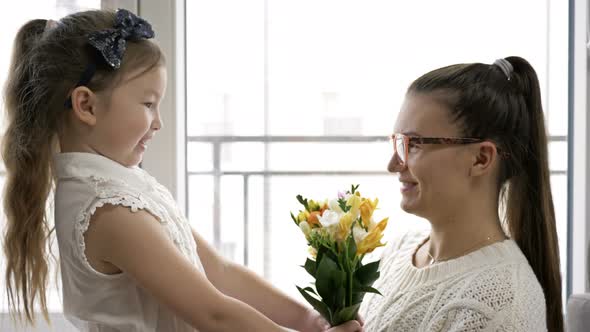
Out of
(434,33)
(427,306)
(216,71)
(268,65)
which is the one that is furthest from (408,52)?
(427,306)

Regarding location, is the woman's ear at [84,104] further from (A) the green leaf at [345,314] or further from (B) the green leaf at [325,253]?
(A) the green leaf at [345,314]

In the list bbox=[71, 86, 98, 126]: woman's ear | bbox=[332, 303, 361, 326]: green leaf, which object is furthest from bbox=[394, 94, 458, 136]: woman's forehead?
bbox=[71, 86, 98, 126]: woman's ear

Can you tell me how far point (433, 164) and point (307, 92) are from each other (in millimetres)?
1498

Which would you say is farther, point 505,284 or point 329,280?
point 329,280

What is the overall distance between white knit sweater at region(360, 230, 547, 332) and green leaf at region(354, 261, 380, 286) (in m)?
0.09

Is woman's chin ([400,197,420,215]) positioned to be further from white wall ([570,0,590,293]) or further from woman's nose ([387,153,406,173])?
white wall ([570,0,590,293])

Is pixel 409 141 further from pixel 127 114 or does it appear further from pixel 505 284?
pixel 127 114

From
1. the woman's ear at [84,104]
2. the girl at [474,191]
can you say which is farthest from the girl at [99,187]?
the girl at [474,191]

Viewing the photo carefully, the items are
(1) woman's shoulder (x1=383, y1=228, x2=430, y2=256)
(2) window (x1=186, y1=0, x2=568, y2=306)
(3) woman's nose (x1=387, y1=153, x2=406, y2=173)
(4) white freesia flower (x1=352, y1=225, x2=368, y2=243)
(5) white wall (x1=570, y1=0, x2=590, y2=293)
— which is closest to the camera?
(4) white freesia flower (x1=352, y1=225, x2=368, y2=243)

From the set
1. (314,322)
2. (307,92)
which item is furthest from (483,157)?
(307,92)

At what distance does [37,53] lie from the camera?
178 centimetres

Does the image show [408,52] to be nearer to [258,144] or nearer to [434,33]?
[434,33]

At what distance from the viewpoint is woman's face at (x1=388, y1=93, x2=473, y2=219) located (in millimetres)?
1646

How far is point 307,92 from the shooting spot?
3107 millimetres
